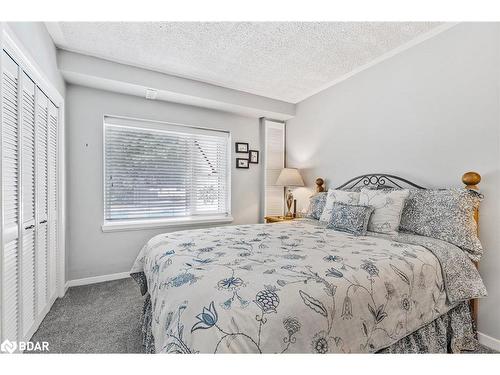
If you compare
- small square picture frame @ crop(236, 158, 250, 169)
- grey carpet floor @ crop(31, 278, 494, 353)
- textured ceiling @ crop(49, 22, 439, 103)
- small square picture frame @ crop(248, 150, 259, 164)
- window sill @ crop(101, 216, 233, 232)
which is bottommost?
grey carpet floor @ crop(31, 278, 494, 353)

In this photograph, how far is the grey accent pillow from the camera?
1.71 metres

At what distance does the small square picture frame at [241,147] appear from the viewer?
3739 mm

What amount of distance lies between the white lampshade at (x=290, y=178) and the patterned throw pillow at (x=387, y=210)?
1398mm

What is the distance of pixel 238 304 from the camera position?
2.97 feet

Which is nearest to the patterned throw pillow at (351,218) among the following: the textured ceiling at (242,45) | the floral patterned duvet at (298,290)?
the floral patterned duvet at (298,290)

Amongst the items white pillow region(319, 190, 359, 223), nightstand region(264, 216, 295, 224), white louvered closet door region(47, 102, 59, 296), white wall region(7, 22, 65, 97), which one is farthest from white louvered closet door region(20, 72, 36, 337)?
nightstand region(264, 216, 295, 224)

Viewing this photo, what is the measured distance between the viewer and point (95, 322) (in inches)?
78.4

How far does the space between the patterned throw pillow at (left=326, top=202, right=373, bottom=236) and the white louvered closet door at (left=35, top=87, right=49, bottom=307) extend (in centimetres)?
252

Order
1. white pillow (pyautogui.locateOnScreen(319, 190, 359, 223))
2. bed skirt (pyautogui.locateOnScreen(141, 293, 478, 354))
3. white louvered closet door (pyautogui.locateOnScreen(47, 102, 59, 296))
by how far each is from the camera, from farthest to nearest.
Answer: white pillow (pyautogui.locateOnScreen(319, 190, 359, 223)), white louvered closet door (pyautogui.locateOnScreen(47, 102, 59, 296)), bed skirt (pyautogui.locateOnScreen(141, 293, 478, 354))

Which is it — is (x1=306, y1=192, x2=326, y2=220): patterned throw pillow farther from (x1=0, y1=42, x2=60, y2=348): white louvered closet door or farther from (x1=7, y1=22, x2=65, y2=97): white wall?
(x1=7, y1=22, x2=65, y2=97): white wall

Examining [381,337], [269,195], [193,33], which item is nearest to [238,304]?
[381,337]

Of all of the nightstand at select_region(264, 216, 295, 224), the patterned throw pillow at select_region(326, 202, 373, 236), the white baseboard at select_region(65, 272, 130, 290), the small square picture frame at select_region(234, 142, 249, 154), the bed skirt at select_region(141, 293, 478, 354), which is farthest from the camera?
the small square picture frame at select_region(234, 142, 249, 154)

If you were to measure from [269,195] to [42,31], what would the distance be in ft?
10.6

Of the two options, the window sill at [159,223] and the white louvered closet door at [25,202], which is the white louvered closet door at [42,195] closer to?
the white louvered closet door at [25,202]
